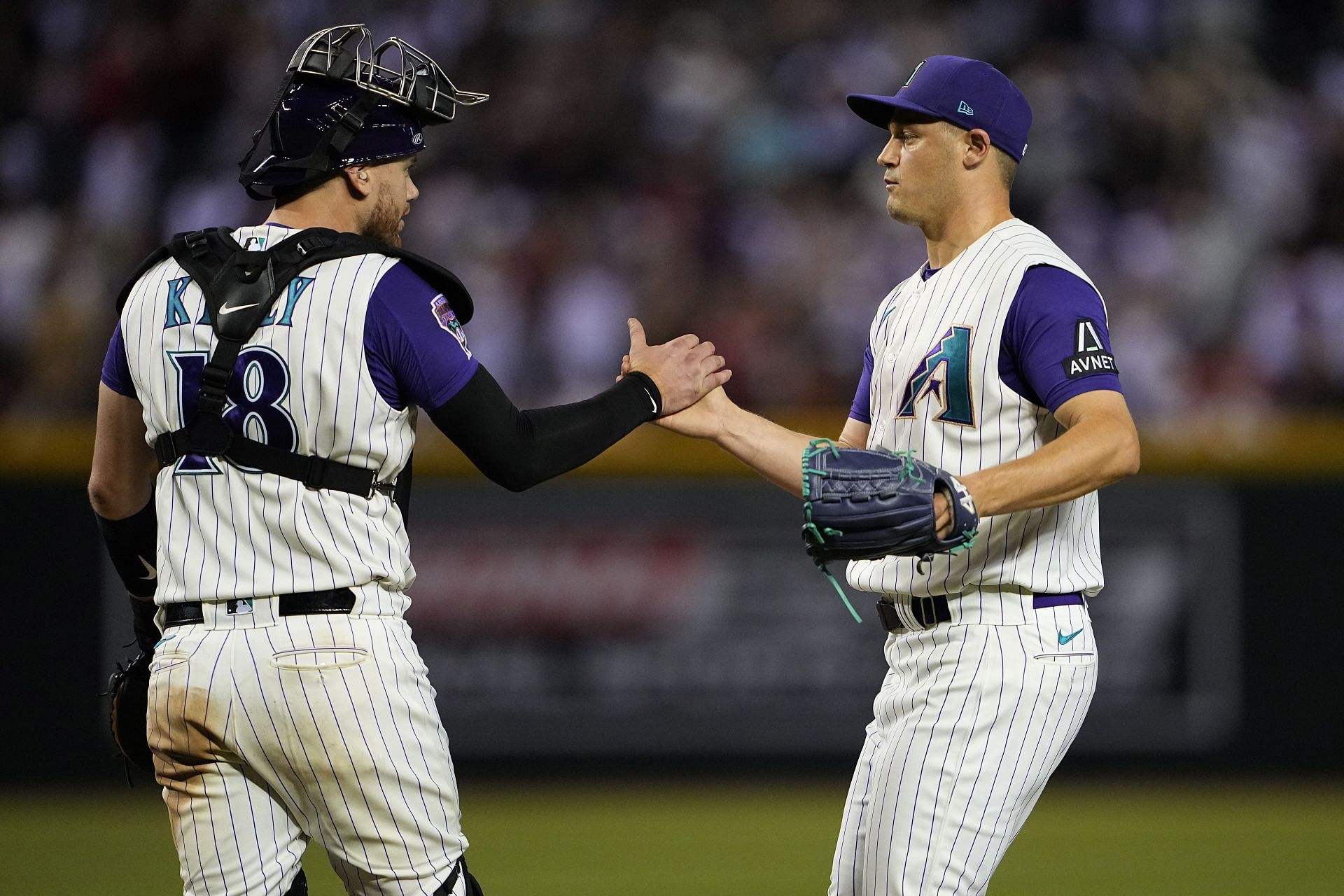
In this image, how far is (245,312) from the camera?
324cm

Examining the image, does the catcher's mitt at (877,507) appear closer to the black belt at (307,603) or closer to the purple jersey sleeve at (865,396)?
the purple jersey sleeve at (865,396)

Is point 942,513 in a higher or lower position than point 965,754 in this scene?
higher

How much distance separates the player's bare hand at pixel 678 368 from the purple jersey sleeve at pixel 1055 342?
695 millimetres

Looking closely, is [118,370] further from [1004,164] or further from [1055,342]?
[1004,164]

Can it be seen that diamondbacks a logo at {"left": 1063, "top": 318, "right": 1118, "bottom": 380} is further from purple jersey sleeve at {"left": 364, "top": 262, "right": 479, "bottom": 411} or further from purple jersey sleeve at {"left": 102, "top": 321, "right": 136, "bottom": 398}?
purple jersey sleeve at {"left": 102, "top": 321, "right": 136, "bottom": 398}

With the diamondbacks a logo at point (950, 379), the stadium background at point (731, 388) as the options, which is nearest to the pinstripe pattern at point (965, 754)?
the diamondbacks a logo at point (950, 379)

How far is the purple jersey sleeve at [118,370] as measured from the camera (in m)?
3.48

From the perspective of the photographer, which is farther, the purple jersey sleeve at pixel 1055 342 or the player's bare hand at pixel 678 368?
the player's bare hand at pixel 678 368

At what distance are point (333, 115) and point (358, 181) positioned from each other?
0.48 feet

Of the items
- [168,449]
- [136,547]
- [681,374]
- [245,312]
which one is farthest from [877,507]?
[136,547]

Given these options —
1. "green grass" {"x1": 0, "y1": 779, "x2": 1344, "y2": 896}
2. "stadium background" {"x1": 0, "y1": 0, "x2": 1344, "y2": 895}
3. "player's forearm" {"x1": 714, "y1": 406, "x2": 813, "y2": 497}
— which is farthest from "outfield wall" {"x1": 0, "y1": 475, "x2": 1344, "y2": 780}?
"player's forearm" {"x1": 714, "y1": 406, "x2": 813, "y2": 497}

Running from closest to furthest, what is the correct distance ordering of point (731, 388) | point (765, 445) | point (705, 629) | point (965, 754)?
1. point (965, 754)
2. point (765, 445)
3. point (705, 629)
4. point (731, 388)

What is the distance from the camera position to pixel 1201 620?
27.3ft

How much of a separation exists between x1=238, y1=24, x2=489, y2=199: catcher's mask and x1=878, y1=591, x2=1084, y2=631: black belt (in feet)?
5.15
